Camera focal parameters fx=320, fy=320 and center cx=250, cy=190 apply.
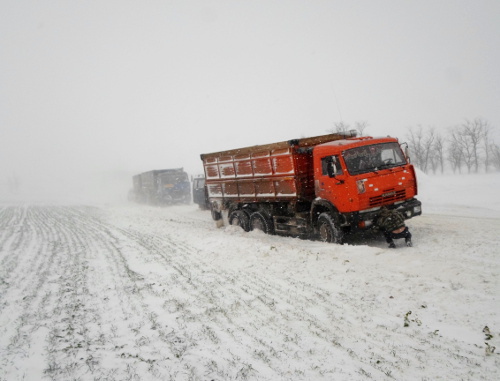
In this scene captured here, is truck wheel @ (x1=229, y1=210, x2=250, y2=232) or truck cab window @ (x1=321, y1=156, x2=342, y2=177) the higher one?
truck cab window @ (x1=321, y1=156, x2=342, y2=177)

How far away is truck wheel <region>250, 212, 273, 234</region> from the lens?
12.0m

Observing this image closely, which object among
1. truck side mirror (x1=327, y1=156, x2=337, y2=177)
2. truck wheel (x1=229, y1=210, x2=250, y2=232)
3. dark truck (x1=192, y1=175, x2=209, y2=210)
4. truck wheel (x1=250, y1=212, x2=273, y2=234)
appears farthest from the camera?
dark truck (x1=192, y1=175, x2=209, y2=210)

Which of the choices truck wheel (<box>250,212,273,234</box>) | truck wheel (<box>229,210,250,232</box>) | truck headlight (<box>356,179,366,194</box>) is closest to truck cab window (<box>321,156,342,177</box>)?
truck headlight (<box>356,179,366,194</box>)

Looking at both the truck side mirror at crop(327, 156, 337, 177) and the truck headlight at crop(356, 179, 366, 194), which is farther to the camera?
the truck side mirror at crop(327, 156, 337, 177)

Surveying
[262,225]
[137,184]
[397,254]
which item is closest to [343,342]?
[397,254]

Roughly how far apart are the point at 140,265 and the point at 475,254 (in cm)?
801

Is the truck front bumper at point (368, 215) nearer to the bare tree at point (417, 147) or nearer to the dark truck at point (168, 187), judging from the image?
the dark truck at point (168, 187)

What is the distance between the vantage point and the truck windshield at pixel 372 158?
8.86 metres

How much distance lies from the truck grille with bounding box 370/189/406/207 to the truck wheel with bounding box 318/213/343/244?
3.81 feet

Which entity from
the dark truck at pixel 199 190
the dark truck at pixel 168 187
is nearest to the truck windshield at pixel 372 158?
the dark truck at pixel 199 190

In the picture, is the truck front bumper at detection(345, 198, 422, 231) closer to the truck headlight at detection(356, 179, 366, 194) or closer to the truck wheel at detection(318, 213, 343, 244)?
the truck wheel at detection(318, 213, 343, 244)

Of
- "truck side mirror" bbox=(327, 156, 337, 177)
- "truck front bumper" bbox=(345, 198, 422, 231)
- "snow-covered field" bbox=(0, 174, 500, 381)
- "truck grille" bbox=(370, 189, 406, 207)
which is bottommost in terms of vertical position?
"snow-covered field" bbox=(0, 174, 500, 381)

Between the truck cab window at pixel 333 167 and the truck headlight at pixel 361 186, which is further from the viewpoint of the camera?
the truck cab window at pixel 333 167

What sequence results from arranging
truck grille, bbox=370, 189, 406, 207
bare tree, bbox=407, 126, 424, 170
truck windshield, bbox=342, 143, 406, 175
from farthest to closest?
bare tree, bbox=407, 126, 424, 170
truck windshield, bbox=342, 143, 406, 175
truck grille, bbox=370, 189, 406, 207
